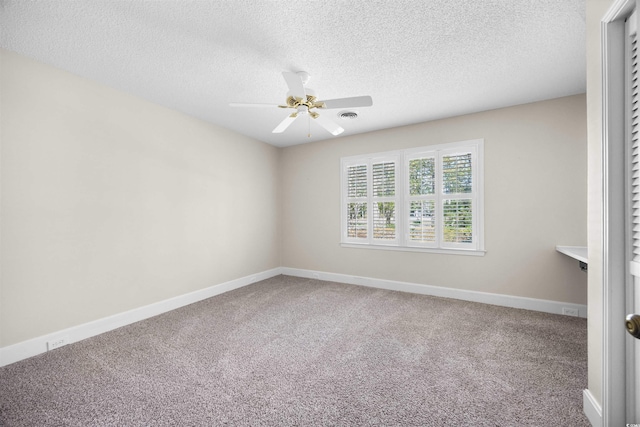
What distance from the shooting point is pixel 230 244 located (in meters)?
4.46

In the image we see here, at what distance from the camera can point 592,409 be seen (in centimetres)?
157

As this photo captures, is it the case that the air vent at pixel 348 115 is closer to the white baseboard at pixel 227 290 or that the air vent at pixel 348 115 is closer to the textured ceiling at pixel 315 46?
the textured ceiling at pixel 315 46

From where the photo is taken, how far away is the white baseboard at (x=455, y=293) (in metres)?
3.33

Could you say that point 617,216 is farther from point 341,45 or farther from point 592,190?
point 341,45

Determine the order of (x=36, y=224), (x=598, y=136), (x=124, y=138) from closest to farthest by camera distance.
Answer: (x=598, y=136)
(x=36, y=224)
(x=124, y=138)

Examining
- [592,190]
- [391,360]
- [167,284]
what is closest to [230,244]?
[167,284]

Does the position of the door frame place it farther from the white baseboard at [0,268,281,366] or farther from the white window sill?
the white baseboard at [0,268,281,366]

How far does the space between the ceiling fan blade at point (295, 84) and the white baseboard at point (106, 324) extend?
2920mm

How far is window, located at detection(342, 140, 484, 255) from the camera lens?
151 inches

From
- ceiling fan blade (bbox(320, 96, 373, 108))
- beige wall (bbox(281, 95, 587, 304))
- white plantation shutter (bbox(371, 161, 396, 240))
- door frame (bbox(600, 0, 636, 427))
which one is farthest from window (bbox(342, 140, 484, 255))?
door frame (bbox(600, 0, 636, 427))

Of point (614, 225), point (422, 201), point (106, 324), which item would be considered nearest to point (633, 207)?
point (614, 225)

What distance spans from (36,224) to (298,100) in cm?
252

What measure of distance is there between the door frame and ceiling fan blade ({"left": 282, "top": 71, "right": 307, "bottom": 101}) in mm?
1781

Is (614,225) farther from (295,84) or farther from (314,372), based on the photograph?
(295,84)
